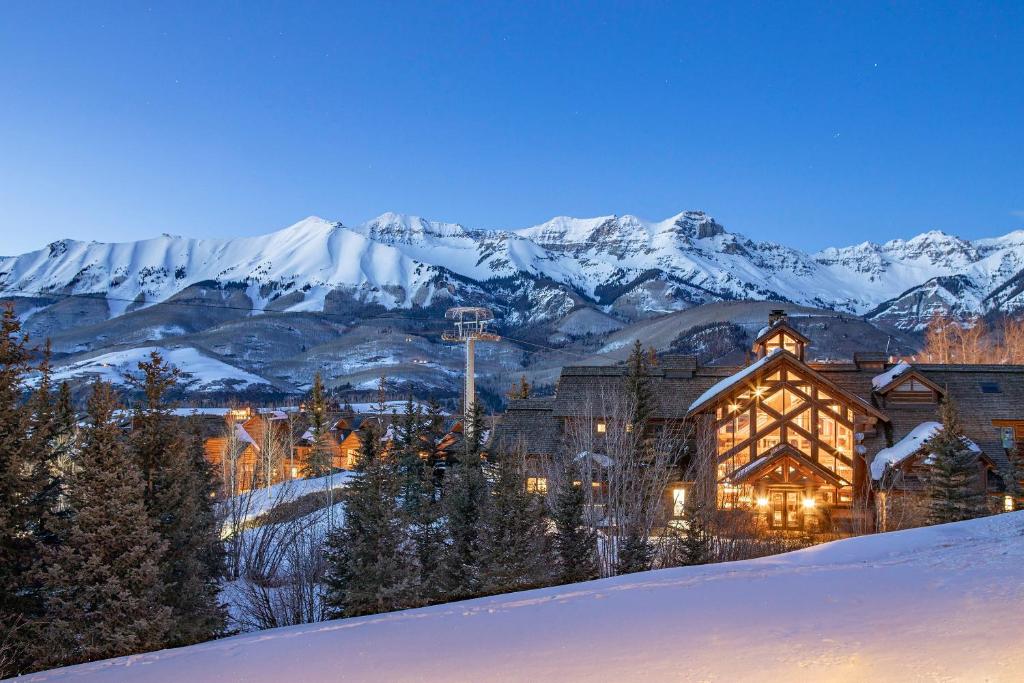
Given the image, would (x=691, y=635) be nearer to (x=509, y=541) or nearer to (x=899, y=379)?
(x=509, y=541)

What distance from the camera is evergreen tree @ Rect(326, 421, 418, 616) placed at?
669 inches

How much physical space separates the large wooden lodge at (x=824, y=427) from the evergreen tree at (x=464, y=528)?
1038 centimetres

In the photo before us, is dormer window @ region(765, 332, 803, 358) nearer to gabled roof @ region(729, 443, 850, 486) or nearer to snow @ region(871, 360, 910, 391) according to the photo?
snow @ region(871, 360, 910, 391)

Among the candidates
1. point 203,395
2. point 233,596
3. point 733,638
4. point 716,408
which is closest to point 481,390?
point 203,395

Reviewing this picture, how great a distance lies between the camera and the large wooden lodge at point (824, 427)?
3070 cm

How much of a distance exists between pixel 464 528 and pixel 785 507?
59.4 feet

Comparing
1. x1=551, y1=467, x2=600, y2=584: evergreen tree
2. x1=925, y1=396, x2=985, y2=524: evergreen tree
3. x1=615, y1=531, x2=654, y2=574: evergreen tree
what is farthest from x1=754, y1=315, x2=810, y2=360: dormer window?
x1=551, y1=467, x2=600, y2=584: evergreen tree

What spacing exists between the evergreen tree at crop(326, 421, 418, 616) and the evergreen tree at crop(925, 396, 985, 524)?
700 inches

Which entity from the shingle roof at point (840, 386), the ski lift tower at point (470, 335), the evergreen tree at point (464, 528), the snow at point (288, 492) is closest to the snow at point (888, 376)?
the shingle roof at point (840, 386)

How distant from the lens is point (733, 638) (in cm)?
924

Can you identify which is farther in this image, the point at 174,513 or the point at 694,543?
the point at 694,543

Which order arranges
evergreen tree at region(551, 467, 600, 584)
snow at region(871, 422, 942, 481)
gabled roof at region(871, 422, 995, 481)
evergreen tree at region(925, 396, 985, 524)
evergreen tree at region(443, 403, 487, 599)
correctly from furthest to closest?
snow at region(871, 422, 942, 481) < gabled roof at region(871, 422, 995, 481) < evergreen tree at region(925, 396, 985, 524) < evergreen tree at region(551, 467, 600, 584) < evergreen tree at region(443, 403, 487, 599)

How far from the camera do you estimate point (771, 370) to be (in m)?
32.3

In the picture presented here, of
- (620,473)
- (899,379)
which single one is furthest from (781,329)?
(620,473)
